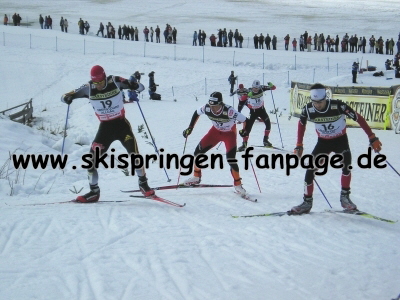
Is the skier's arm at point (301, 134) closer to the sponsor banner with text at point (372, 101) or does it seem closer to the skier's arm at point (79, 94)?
the skier's arm at point (79, 94)

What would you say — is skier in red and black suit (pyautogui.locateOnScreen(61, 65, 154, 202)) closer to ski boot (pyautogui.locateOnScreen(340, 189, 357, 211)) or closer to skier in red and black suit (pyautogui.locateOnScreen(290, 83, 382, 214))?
skier in red and black suit (pyautogui.locateOnScreen(290, 83, 382, 214))

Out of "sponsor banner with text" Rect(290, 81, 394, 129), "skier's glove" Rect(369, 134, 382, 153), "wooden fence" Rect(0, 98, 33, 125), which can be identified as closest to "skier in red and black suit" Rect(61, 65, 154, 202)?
"skier's glove" Rect(369, 134, 382, 153)

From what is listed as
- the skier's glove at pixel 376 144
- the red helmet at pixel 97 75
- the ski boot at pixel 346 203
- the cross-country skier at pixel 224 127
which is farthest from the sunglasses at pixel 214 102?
the skier's glove at pixel 376 144

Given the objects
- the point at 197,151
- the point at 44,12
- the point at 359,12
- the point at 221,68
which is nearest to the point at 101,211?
the point at 197,151

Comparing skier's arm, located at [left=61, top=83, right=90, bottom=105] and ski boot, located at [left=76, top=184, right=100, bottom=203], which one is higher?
skier's arm, located at [left=61, top=83, right=90, bottom=105]

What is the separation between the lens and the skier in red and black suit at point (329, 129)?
658 cm

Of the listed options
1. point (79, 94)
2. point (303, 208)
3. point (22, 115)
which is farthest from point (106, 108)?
point (22, 115)

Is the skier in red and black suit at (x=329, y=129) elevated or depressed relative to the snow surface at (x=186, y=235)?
elevated

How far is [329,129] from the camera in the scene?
6.79 metres

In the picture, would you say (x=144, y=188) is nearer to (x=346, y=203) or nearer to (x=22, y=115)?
(x=346, y=203)

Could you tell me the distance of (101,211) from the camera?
6.95 m

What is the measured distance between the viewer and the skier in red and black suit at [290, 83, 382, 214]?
6.58 meters

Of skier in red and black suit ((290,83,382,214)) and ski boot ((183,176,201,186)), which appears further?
ski boot ((183,176,201,186))

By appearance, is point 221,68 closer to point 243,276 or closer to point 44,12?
point 243,276
